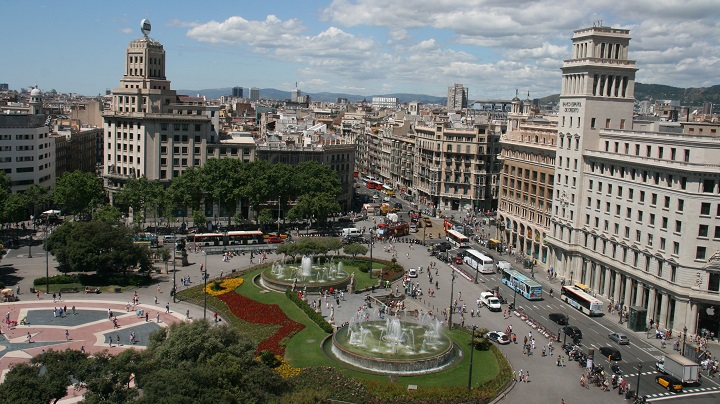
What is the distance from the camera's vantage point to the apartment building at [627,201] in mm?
66062

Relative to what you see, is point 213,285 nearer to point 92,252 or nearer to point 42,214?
point 92,252

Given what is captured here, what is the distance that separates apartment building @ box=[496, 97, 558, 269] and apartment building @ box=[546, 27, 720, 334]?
6.90 metres

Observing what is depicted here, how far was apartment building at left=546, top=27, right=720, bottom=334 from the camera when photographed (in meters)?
66.1

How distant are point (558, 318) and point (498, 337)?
957 centimetres

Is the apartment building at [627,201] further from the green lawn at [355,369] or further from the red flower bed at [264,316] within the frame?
the red flower bed at [264,316]

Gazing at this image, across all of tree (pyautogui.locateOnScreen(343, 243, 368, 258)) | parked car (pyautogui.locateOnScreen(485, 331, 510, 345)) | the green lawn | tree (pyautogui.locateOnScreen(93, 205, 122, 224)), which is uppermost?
tree (pyautogui.locateOnScreen(93, 205, 122, 224))

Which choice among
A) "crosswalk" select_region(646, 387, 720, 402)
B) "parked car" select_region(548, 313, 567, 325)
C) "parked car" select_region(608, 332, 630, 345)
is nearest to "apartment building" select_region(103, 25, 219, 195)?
"parked car" select_region(548, 313, 567, 325)

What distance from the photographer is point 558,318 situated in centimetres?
7000

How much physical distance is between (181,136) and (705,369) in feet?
300

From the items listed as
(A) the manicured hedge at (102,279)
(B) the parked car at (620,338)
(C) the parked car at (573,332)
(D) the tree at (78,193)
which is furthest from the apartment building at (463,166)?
(A) the manicured hedge at (102,279)

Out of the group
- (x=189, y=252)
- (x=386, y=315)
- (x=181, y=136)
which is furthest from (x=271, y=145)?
(x=386, y=315)

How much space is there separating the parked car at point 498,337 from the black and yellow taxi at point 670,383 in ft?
45.0

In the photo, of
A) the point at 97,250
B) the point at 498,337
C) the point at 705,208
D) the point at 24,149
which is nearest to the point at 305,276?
the point at 97,250

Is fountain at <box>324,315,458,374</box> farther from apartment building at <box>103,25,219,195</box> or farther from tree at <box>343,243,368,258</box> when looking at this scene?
apartment building at <box>103,25,219,195</box>
